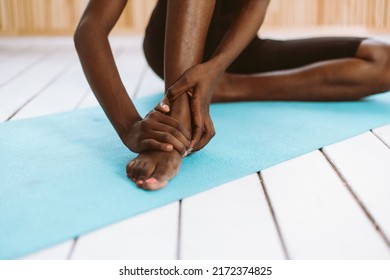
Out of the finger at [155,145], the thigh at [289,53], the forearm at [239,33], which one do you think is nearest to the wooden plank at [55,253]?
the finger at [155,145]

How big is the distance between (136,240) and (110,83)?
1.37 feet

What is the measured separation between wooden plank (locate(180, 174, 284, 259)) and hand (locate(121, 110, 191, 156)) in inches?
4.6

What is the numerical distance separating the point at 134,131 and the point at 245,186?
0.25 meters

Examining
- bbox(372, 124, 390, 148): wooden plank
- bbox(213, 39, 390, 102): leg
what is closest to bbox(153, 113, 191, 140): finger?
bbox(372, 124, 390, 148): wooden plank

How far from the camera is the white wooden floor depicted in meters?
0.74

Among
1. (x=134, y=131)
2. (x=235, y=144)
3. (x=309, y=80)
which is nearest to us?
(x=134, y=131)

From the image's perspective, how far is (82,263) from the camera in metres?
0.71

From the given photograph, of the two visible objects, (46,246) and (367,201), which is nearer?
(46,246)

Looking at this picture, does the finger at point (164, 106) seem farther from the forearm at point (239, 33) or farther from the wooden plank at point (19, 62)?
the wooden plank at point (19, 62)

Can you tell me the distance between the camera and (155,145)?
0.99 m

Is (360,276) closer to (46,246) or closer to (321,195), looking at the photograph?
(321,195)

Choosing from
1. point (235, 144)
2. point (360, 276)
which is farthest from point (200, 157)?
point (360, 276)

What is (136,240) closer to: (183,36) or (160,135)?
→ (160,135)

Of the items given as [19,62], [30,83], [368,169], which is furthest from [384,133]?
[19,62]
